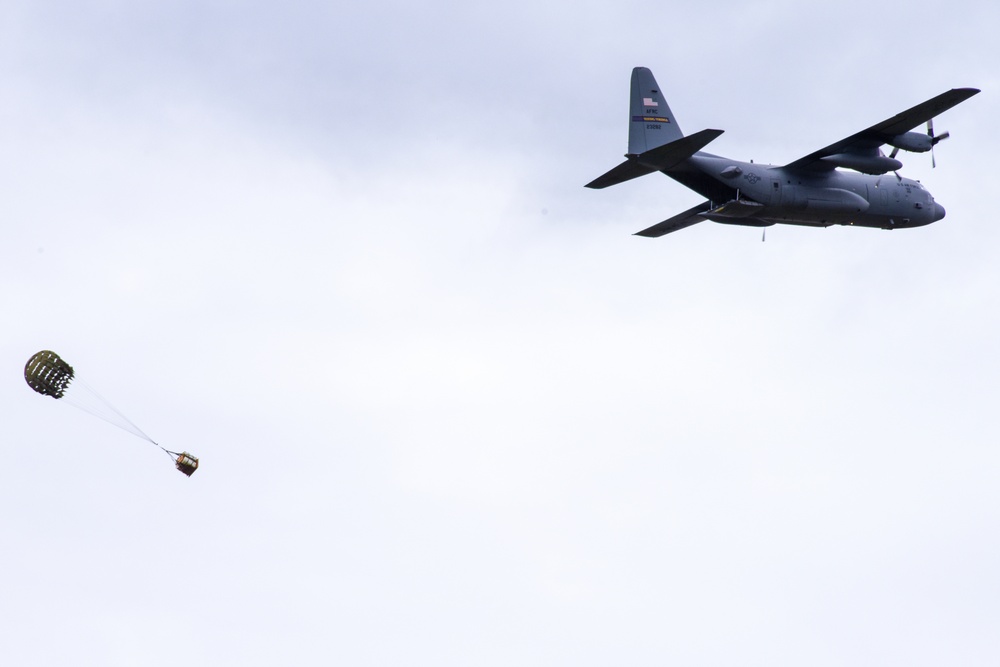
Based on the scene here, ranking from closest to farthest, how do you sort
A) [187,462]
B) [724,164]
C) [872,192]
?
[187,462] < [724,164] < [872,192]

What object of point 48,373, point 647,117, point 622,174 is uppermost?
point 647,117

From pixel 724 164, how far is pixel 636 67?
6.20m

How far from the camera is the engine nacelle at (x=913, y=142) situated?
55.1m

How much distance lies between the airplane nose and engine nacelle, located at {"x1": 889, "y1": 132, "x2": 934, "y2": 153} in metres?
5.89

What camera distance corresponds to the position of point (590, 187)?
176ft

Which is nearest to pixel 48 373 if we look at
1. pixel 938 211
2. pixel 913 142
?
Result: pixel 913 142

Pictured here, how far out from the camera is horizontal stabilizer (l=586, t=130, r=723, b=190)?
1933 inches

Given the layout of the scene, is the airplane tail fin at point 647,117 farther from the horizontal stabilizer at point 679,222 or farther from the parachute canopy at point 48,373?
the parachute canopy at point 48,373

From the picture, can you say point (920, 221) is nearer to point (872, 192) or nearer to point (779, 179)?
point (872, 192)

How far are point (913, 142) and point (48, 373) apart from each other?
37697 mm

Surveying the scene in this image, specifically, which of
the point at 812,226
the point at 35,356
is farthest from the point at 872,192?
the point at 35,356

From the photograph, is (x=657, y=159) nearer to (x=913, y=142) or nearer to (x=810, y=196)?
(x=810, y=196)

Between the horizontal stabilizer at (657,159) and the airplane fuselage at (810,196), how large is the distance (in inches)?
73.3

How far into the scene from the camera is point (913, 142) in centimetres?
5506
